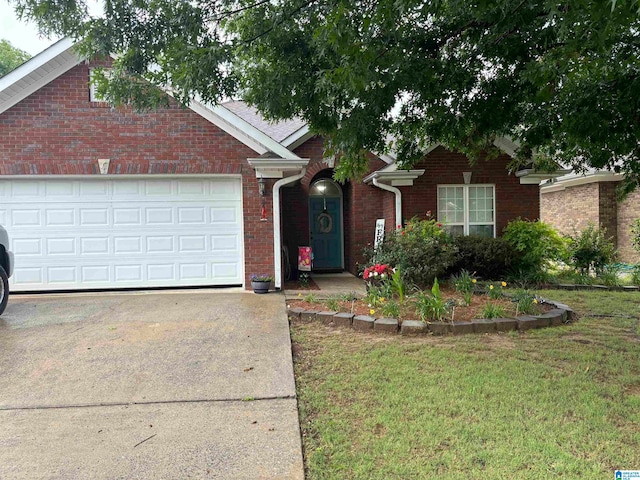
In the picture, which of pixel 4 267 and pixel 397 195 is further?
pixel 397 195

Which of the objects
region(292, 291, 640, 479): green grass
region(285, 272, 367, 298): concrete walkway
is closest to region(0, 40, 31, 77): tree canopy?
region(285, 272, 367, 298): concrete walkway

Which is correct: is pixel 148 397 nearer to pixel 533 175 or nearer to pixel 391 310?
pixel 391 310

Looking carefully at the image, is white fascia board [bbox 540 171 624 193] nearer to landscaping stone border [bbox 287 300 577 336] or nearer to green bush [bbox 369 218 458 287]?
green bush [bbox 369 218 458 287]

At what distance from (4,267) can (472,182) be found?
1055 centimetres

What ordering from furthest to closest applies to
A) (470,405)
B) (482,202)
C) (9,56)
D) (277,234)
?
(9,56) < (482,202) < (277,234) < (470,405)

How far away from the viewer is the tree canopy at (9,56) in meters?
28.6

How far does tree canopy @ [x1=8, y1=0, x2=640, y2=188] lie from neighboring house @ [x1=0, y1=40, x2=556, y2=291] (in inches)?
128

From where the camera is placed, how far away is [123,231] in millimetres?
9586

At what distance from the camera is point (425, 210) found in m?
11.8

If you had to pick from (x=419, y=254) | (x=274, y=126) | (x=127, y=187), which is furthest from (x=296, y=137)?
(x=419, y=254)

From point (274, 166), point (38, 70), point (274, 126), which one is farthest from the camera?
point (274, 126)

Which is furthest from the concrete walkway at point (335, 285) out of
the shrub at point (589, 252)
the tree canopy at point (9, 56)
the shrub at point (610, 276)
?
the tree canopy at point (9, 56)

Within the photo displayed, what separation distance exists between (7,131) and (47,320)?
175 inches

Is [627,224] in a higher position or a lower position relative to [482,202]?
lower
